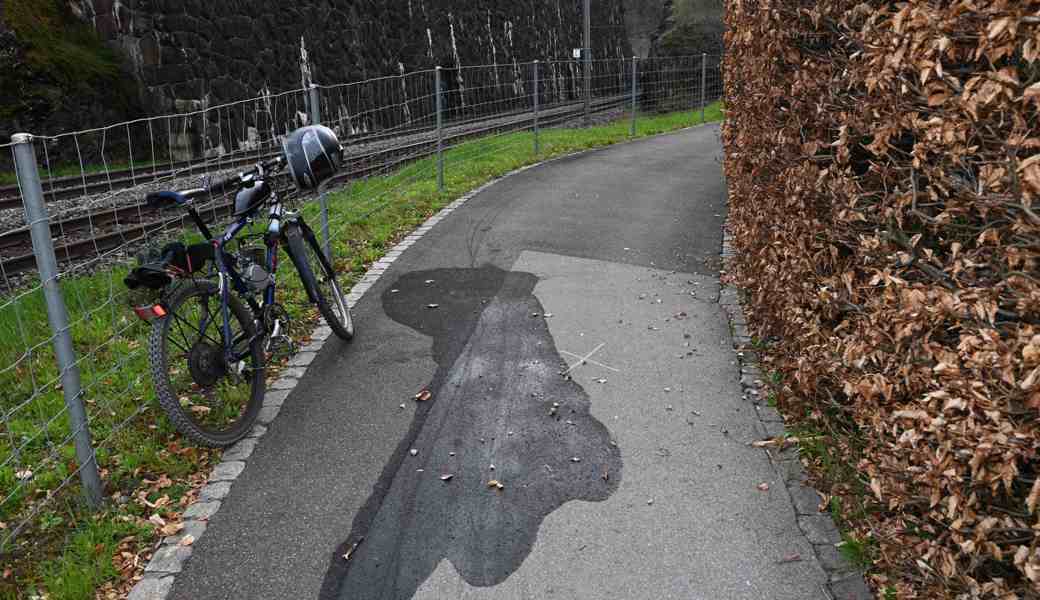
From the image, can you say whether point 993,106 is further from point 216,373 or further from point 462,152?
point 462,152

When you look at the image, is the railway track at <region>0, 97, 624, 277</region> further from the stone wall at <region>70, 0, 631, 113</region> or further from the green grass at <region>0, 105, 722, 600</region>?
the stone wall at <region>70, 0, 631, 113</region>

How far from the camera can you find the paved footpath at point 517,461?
11.7 feet

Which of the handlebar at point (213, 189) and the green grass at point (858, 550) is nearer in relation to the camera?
the green grass at point (858, 550)

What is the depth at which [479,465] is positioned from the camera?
444 cm

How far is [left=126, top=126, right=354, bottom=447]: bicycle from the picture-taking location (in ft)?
13.8

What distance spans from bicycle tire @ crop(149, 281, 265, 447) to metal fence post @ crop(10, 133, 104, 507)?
1.17 feet

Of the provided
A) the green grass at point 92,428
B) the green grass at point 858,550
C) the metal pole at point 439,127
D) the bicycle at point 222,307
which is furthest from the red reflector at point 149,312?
the metal pole at point 439,127

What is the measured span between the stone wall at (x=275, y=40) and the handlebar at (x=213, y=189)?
16.0m

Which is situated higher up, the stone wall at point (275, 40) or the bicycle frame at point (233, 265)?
the stone wall at point (275, 40)

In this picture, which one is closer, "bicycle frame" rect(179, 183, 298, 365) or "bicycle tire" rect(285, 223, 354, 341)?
"bicycle frame" rect(179, 183, 298, 365)

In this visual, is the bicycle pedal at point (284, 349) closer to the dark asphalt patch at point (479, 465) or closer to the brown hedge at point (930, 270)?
the dark asphalt patch at point (479, 465)

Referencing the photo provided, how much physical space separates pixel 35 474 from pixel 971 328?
4409 millimetres

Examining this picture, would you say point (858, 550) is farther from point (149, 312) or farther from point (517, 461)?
point (149, 312)

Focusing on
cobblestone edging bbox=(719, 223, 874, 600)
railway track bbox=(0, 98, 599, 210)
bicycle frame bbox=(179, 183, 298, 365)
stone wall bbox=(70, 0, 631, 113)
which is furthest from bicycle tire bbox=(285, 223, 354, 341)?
stone wall bbox=(70, 0, 631, 113)
